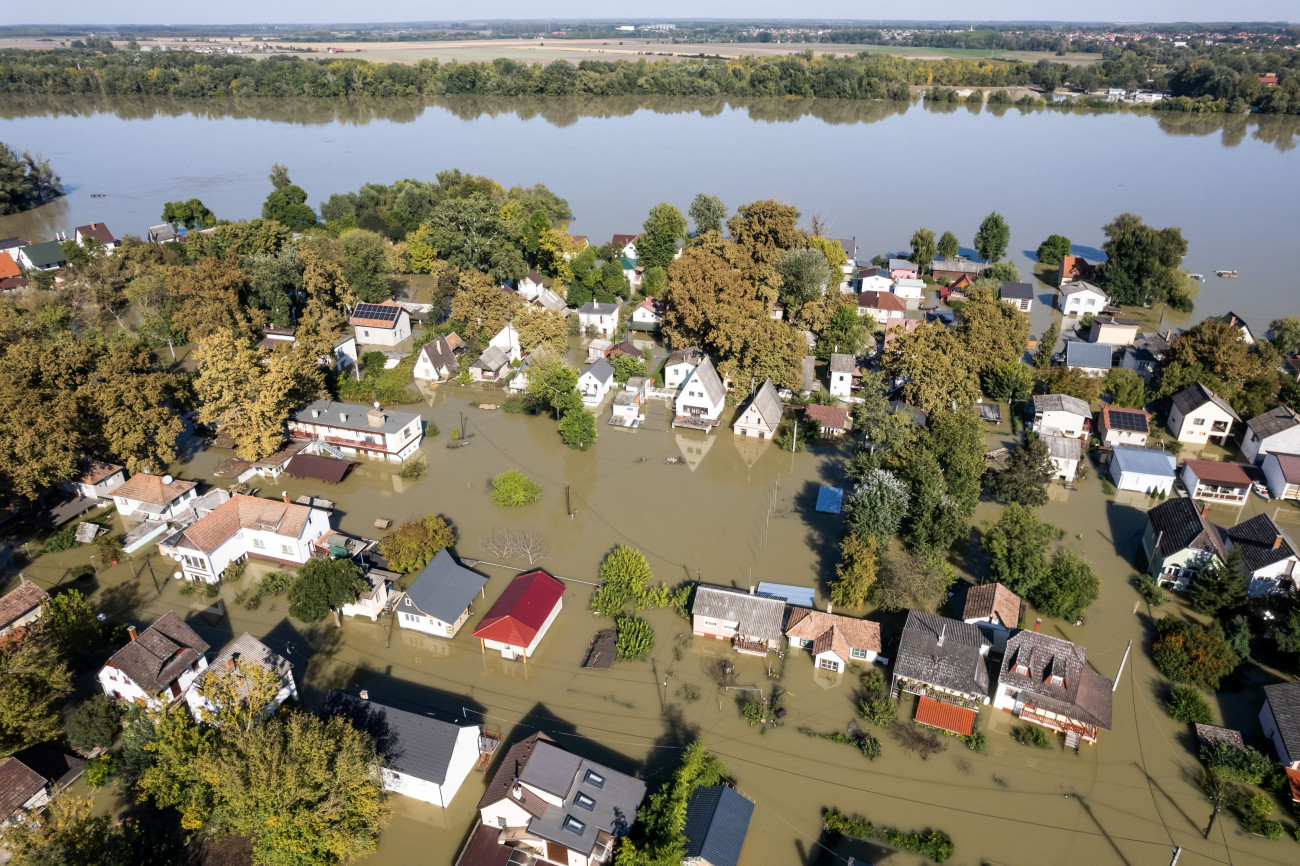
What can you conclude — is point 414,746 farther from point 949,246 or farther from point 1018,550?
point 949,246

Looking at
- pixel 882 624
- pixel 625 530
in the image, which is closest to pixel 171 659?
pixel 625 530

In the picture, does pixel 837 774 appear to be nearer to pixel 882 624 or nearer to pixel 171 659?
pixel 882 624

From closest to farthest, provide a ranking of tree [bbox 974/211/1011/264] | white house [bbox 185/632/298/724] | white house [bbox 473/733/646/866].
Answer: white house [bbox 473/733/646/866] < white house [bbox 185/632/298/724] < tree [bbox 974/211/1011/264]

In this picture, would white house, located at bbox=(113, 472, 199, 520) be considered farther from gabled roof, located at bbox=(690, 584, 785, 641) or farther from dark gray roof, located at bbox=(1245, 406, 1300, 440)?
dark gray roof, located at bbox=(1245, 406, 1300, 440)

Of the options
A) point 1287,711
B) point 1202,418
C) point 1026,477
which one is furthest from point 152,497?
point 1202,418

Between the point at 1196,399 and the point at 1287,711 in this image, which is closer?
the point at 1287,711

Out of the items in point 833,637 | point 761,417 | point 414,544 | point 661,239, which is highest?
point 661,239

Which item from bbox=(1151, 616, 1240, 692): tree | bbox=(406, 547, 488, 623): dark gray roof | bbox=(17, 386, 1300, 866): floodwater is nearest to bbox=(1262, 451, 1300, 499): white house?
bbox=(17, 386, 1300, 866): floodwater

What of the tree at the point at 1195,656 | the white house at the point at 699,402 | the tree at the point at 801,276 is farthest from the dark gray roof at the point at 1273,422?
the white house at the point at 699,402
